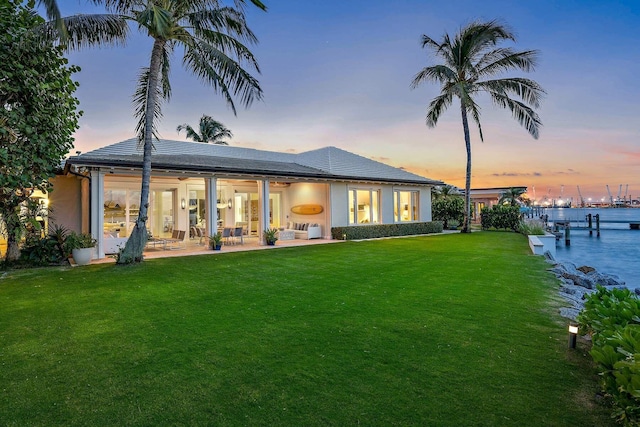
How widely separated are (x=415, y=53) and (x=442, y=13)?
417 centimetres

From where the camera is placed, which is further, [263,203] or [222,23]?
[263,203]

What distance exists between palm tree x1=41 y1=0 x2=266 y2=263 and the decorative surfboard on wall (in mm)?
8547

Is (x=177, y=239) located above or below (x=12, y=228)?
below

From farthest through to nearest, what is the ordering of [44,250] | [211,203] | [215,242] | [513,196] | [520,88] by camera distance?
[513,196] < [520,88] < [211,203] < [215,242] < [44,250]

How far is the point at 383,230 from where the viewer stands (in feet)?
A: 64.7

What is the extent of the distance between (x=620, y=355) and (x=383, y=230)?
17.1m

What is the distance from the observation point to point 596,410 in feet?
9.23

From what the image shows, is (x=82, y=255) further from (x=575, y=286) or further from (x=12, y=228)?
(x=575, y=286)

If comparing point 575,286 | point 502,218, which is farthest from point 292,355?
point 502,218

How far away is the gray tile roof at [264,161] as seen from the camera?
15008 mm

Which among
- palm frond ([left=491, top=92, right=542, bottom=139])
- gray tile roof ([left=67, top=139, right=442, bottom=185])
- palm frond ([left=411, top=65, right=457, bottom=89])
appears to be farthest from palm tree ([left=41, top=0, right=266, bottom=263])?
palm frond ([left=491, top=92, right=542, bottom=139])

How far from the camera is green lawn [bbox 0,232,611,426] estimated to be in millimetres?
2832

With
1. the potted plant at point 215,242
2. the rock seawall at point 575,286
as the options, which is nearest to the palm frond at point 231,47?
the potted plant at point 215,242

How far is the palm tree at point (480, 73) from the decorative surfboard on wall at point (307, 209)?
9.68m
